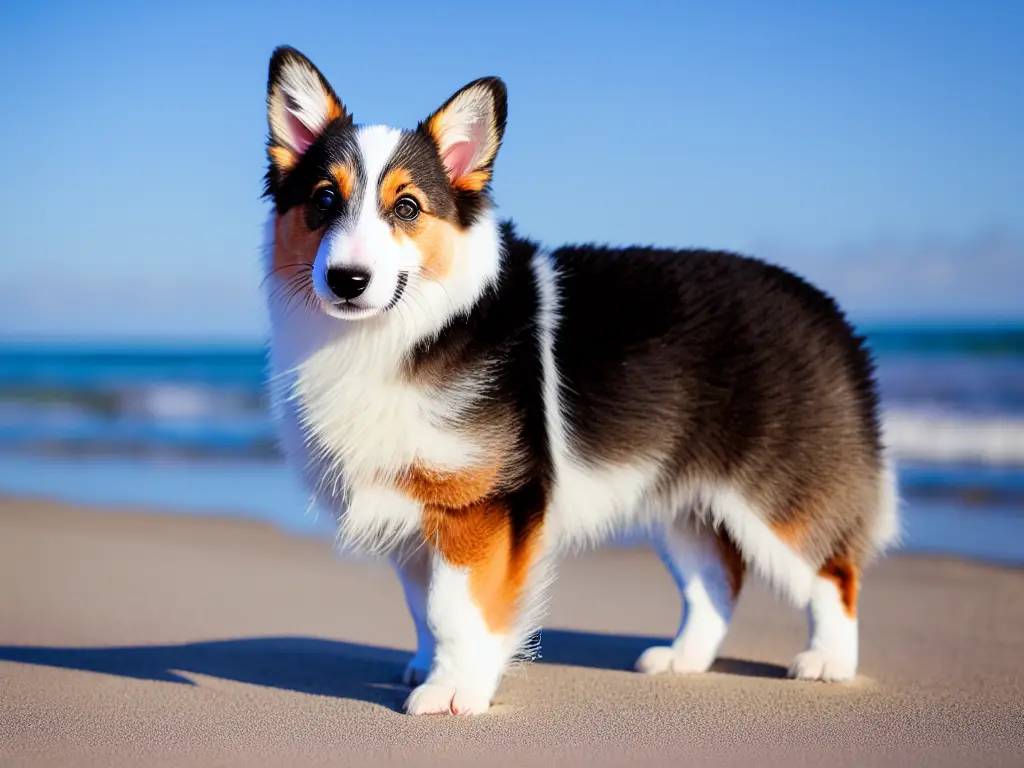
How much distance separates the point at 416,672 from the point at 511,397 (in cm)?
104

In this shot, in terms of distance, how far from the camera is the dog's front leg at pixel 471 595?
340 cm

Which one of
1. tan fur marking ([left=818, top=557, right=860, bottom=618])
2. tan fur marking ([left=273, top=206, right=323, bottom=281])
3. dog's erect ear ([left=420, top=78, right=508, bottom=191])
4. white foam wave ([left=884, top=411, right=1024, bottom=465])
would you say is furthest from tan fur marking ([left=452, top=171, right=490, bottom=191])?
white foam wave ([left=884, top=411, right=1024, bottom=465])

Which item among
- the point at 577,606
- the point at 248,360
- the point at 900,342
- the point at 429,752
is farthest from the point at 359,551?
the point at 248,360

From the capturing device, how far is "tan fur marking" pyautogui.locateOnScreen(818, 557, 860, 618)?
402cm

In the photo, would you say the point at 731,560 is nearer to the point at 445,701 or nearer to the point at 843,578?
the point at 843,578

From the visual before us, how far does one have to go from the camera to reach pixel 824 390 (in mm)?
4062

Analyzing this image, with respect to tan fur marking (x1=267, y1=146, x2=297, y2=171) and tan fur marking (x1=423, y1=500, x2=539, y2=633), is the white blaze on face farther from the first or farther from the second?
tan fur marking (x1=423, y1=500, x2=539, y2=633)

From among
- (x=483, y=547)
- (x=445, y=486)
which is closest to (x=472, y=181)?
(x=445, y=486)

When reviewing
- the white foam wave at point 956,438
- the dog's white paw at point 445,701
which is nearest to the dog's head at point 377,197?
the dog's white paw at point 445,701

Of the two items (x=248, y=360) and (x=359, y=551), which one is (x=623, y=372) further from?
(x=248, y=360)

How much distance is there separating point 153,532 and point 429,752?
4.85 m

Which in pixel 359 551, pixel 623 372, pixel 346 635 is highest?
pixel 623 372

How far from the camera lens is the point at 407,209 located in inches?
132

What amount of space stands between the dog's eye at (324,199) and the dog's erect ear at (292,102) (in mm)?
267
